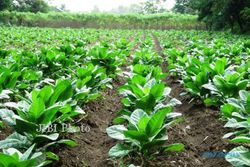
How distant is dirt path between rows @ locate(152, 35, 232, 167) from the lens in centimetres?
298

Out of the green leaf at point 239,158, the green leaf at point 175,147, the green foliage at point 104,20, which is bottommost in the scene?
the green foliage at point 104,20

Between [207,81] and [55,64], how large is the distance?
2790mm

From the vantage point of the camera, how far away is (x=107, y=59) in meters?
6.75

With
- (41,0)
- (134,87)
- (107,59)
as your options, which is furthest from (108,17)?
(134,87)

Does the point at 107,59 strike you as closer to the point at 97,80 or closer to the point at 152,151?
the point at 97,80

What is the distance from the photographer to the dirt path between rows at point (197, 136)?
2.98 meters

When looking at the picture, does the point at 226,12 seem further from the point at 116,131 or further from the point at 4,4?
the point at 4,4

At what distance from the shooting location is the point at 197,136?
3869 mm

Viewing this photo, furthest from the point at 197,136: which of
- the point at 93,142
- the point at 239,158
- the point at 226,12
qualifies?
the point at 226,12

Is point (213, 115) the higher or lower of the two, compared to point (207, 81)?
lower

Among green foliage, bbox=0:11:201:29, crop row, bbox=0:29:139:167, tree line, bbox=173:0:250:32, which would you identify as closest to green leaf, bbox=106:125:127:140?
crop row, bbox=0:29:139:167

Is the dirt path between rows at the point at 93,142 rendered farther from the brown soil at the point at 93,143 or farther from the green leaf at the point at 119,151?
the green leaf at the point at 119,151

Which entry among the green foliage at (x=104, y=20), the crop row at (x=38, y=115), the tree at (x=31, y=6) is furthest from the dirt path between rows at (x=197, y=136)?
the tree at (x=31, y=6)

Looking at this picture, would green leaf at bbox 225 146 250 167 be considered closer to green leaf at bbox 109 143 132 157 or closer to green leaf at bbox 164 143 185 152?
green leaf at bbox 164 143 185 152
